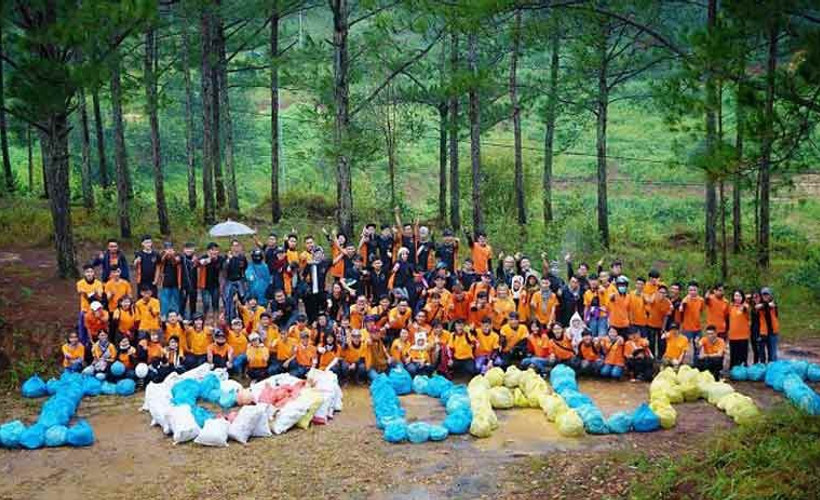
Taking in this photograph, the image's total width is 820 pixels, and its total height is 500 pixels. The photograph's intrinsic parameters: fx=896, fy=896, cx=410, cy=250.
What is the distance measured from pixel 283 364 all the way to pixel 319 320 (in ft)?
2.53

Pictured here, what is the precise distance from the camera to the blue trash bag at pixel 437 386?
11.5 m

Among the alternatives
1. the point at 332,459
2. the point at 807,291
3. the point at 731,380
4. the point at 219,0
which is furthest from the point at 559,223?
the point at 332,459

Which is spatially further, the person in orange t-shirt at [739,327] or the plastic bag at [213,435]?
the person in orange t-shirt at [739,327]

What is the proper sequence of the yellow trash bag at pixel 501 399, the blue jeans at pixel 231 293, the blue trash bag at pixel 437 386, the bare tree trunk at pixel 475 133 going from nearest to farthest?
the yellow trash bag at pixel 501 399 < the blue trash bag at pixel 437 386 < the blue jeans at pixel 231 293 < the bare tree trunk at pixel 475 133

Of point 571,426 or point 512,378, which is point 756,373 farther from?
point 571,426

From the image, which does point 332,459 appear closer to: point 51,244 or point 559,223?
point 51,244

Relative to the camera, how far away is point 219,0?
834 inches

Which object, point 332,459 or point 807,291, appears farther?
point 807,291

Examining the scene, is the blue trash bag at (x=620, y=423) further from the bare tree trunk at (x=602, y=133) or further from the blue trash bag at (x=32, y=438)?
the bare tree trunk at (x=602, y=133)

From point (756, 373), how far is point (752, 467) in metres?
5.33

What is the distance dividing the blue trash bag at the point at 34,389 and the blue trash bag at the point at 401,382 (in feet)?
14.8

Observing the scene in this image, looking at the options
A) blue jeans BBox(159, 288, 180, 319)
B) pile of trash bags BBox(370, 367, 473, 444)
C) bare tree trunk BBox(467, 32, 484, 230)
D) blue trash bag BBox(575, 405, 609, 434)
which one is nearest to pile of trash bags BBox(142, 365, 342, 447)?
pile of trash bags BBox(370, 367, 473, 444)

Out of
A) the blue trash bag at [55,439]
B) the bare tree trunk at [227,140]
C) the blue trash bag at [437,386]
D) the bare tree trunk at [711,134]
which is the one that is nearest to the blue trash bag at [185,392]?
the blue trash bag at [55,439]

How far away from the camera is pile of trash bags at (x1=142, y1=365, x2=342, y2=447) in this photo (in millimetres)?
9852
